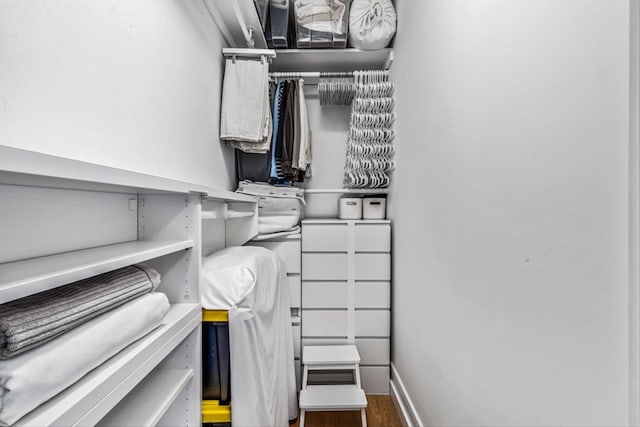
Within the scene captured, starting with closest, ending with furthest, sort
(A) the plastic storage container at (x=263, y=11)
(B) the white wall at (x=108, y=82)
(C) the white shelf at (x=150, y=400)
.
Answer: (B) the white wall at (x=108, y=82), (C) the white shelf at (x=150, y=400), (A) the plastic storage container at (x=263, y=11)

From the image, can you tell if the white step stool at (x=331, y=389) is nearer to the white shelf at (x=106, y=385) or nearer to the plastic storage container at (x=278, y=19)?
the white shelf at (x=106, y=385)

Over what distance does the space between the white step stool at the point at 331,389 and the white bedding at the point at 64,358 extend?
113cm

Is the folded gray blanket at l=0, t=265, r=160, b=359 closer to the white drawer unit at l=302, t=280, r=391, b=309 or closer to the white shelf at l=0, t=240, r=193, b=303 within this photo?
the white shelf at l=0, t=240, r=193, b=303

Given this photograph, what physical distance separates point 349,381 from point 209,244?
4.21ft

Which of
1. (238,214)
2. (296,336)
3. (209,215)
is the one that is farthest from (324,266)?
(209,215)

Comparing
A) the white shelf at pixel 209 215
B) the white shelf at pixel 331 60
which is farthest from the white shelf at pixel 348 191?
the white shelf at pixel 331 60

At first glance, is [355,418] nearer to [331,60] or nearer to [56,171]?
[56,171]

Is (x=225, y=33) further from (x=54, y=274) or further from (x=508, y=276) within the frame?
(x=508, y=276)

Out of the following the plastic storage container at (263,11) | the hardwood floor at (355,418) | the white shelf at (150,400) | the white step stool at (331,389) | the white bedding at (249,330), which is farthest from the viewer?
the plastic storage container at (263,11)

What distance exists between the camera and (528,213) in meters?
0.65

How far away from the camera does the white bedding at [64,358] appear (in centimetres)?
A: 42

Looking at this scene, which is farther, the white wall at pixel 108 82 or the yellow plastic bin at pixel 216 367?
the yellow plastic bin at pixel 216 367

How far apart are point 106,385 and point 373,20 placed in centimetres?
218

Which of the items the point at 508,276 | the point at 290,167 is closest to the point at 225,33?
the point at 290,167
